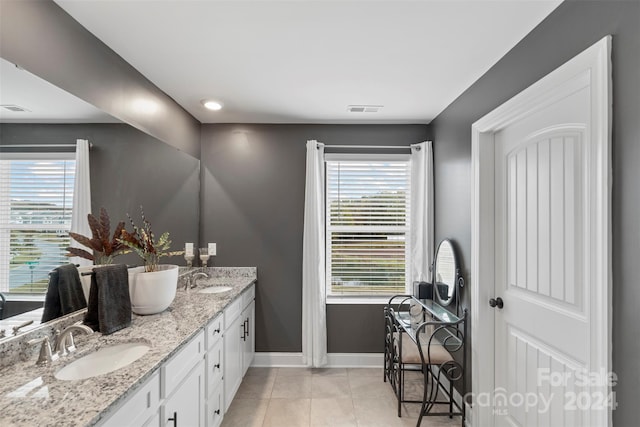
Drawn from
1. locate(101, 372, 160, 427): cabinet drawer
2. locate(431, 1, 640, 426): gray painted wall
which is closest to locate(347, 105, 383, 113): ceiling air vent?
locate(431, 1, 640, 426): gray painted wall

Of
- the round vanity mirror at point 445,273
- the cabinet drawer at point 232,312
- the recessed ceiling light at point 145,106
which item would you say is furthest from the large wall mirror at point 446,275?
the recessed ceiling light at point 145,106

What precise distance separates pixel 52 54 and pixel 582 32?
2411 mm

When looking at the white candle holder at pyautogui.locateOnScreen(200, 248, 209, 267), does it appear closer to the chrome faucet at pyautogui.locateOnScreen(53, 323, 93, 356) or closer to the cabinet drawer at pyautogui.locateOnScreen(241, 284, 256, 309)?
the cabinet drawer at pyautogui.locateOnScreen(241, 284, 256, 309)

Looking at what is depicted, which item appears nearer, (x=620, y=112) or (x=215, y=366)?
(x=620, y=112)

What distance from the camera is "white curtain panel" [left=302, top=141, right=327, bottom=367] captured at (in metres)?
3.07

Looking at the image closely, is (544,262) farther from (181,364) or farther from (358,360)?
(358,360)

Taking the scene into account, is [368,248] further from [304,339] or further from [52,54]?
[52,54]

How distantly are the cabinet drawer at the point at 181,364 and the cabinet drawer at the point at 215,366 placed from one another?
0.16 meters

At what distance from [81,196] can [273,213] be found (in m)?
1.78

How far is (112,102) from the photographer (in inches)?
75.0

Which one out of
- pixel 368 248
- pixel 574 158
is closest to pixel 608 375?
pixel 574 158

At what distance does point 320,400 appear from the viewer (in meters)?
2.59

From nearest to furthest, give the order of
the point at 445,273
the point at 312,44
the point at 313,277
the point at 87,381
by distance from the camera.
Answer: the point at 87,381, the point at 312,44, the point at 445,273, the point at 313,277

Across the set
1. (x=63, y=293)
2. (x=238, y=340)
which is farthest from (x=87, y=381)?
(x=238, y=340)
